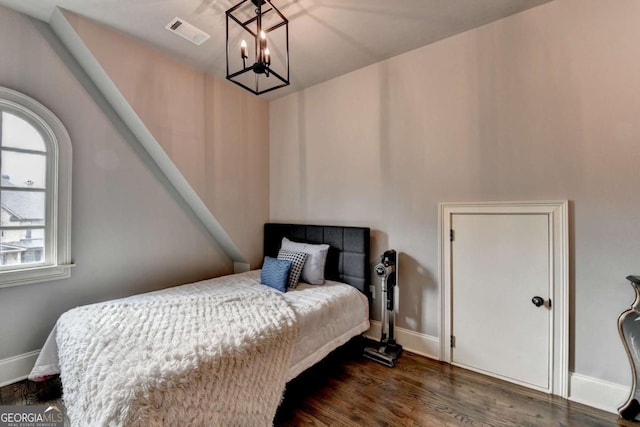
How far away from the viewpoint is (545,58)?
82.5 inches

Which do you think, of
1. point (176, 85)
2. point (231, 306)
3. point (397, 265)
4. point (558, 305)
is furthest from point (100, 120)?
point (558, 305)

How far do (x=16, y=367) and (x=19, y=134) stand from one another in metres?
1.85

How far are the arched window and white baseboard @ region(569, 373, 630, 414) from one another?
13.5 feet

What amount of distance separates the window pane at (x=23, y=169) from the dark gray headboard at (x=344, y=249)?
240 centimetres

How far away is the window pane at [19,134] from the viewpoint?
215cm

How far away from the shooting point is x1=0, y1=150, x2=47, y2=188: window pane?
216 centimetres

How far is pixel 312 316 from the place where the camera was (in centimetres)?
214

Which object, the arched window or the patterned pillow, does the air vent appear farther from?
the patterned pillow

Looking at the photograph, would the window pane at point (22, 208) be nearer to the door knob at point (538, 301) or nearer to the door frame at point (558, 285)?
the door frame at point (558, 285)

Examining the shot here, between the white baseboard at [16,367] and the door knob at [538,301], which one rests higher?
the door knob at [538,301]

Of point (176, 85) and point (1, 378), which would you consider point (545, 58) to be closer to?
point (176, 85)

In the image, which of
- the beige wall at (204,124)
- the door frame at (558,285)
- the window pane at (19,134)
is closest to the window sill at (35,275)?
the window pane at (19,134)

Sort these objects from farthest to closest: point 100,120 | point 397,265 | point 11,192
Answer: point 397,265, point 100,120, point 11,192

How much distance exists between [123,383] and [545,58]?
3.38 m
